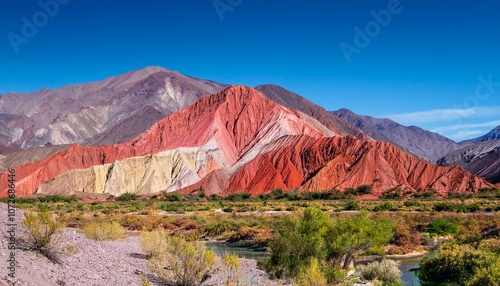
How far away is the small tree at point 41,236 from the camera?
49.3 feet

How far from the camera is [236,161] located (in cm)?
11688

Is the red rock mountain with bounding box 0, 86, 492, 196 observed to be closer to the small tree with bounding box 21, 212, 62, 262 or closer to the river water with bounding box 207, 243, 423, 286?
the river water with bounding box 207, 243, 423, 286

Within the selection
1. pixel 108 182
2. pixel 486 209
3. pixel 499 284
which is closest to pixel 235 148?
pixel 108 182

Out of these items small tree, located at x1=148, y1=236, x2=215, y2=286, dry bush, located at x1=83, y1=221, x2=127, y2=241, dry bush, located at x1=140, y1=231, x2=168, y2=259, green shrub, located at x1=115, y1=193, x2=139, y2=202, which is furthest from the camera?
green shrub, located at x1=115, y1=193, x2=139, y2=202

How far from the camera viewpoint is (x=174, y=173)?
362ft

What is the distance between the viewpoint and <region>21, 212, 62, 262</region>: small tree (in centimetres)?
1502

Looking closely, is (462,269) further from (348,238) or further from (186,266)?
(186,266)

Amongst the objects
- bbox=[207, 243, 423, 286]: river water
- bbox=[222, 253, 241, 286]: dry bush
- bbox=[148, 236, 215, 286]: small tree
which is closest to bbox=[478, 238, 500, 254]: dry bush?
bbox=[207, 243, 423, 286]: river water

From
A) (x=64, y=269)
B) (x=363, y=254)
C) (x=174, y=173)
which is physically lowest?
(x=363, y=254)

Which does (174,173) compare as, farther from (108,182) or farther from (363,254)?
(363,254)

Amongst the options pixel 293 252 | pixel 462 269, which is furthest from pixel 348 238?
pixel 462 269

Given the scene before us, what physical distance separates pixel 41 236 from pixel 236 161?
102 m

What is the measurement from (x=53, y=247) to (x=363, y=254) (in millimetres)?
18626

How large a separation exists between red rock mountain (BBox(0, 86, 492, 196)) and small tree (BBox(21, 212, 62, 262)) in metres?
78.4
